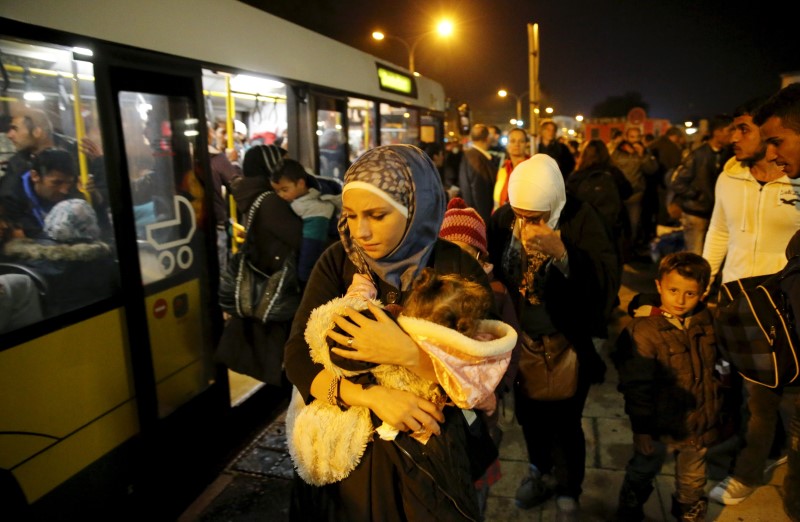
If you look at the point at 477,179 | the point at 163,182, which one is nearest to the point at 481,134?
the point at 477,179

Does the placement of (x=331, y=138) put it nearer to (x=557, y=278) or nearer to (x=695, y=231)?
(x=557, y=278)

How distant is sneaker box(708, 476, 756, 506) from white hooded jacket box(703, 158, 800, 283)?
128cm

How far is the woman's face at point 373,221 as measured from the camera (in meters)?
1.68

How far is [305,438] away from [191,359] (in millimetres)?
2417

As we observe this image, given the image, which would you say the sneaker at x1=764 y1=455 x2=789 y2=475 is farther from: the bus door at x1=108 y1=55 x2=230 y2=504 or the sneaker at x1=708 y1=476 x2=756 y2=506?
the bus door at x1=108 y1=55 x2=230 y2=504

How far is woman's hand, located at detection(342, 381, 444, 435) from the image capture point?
153cm

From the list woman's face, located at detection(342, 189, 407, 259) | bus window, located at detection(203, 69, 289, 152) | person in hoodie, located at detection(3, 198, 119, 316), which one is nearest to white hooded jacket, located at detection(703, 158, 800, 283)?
woman's face, located at detection(342, 189, 407, 259)

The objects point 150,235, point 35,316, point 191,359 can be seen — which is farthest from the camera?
point 191,359

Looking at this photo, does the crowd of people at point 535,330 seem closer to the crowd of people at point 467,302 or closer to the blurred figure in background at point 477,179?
the crowd of people at point 467,302

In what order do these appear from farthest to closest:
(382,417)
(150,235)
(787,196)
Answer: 1. (150,235)
2. (787,196)
3. (382,417)

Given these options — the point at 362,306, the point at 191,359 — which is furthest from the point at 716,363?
the point at 191,359

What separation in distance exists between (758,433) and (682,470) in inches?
29.8

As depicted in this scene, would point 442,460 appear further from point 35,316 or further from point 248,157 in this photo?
point 248,157

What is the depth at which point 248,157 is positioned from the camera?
4180 millimetres
